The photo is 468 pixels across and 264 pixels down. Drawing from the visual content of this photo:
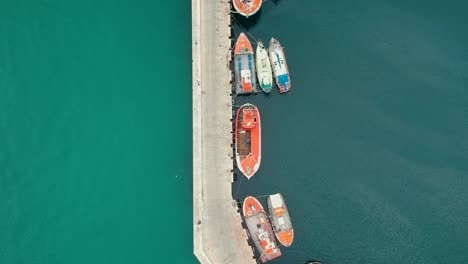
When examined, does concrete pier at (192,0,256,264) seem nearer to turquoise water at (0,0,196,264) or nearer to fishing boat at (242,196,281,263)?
fishing boat at (242,196,281,263)

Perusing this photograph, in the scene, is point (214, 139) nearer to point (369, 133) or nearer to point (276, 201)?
point (276, 201)

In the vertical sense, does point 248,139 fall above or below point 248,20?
below

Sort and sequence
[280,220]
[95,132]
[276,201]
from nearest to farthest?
[95,132]
[280,220]
[276,201]

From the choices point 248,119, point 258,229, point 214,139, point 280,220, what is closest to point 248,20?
point 248,119

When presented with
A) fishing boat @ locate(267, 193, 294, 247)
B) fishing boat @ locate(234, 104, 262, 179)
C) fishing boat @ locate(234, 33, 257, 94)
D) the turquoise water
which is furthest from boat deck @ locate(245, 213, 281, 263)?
fishing boat @ locate(234, 33, 257, 94)

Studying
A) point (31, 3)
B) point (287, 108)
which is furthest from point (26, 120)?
point (287, 108)

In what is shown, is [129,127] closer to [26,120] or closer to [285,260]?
[26,120]

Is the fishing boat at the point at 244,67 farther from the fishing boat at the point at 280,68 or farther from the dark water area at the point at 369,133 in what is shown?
the fishing boat at the point at 280,68
